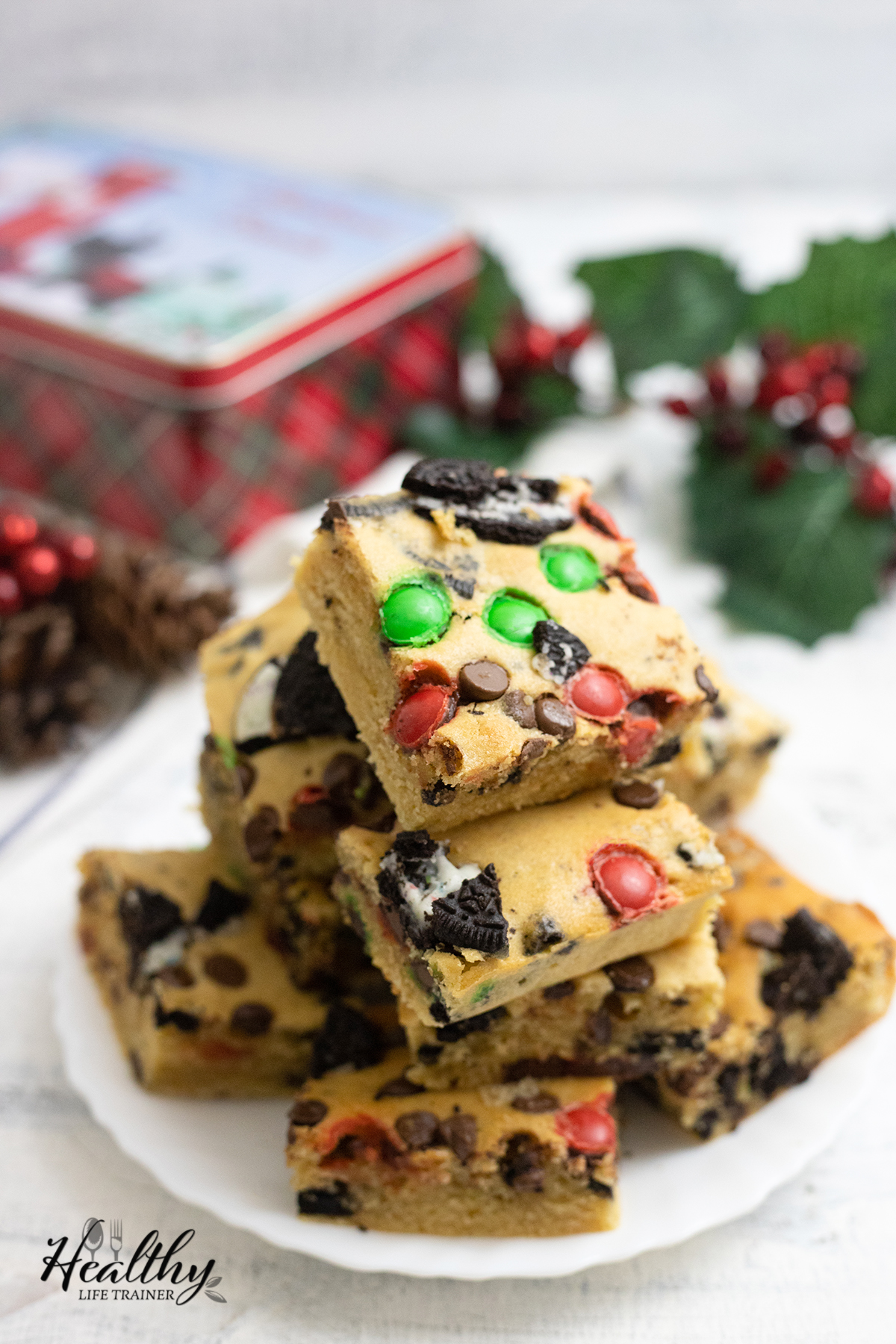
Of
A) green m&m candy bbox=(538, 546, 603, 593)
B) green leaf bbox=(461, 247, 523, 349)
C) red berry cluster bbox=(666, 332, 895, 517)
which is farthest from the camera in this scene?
green leaf bbox=(461, 247, 523, 349)

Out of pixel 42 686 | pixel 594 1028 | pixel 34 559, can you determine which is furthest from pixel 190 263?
pixel 594 1028

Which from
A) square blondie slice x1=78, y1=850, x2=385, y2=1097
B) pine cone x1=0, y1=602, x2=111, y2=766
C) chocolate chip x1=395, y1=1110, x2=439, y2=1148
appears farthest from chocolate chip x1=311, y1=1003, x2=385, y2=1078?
pine cone x1=0, y1=602, x2=111, y2=766

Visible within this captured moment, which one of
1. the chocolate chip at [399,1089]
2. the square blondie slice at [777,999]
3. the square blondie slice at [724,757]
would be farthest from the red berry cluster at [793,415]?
the chocolate chip at [399,1089]

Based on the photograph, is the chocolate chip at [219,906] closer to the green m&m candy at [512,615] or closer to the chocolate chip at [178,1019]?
the chocolate chip at [178,1019]

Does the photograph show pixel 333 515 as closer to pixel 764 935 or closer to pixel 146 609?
pixel 764 935

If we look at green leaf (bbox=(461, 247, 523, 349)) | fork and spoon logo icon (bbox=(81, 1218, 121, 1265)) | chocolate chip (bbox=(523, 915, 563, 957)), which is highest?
chocolate chip (bbox=(523, 915, 563, 957))

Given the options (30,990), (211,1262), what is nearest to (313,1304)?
(211,1262)

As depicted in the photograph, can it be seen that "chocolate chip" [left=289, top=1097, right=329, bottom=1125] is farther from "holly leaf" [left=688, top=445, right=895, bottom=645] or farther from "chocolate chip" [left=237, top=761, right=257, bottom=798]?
"holly leaf" [left=688, top=445, right=895, bottom=645]
